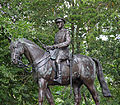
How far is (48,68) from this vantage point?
21.3 feet

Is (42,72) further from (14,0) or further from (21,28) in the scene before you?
(14,0)

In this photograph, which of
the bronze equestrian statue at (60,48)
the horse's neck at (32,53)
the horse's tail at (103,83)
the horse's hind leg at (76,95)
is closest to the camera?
the horse's neck at (32,53)

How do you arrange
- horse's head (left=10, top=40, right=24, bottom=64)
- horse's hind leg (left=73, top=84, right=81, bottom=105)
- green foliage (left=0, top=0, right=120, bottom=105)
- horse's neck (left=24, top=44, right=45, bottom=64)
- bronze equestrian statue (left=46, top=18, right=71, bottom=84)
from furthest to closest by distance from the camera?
green foliage (left=0, top=0, right=120, bottom=105) < horse's hind leg (left=73, top=84, right=81, bottom=105) < bronze equestrian statue (left=46, top=18, right=71, bottom=84) < horse's neck (left=24, top=44, right=45, bottom=64) < horse's head (left=10, top=40, right=24, bottom=64)

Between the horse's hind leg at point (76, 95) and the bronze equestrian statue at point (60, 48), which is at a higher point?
the bronze equestrian statue at point (60, 48)

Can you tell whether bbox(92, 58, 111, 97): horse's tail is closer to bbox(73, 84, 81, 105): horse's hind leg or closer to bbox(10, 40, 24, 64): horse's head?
bbox(73, 84, 81, 105): horse's hind leg

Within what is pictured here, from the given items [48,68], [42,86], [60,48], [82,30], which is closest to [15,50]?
[48,68]

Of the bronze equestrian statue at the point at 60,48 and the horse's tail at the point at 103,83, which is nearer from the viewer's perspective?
the bronze equestrian statue at the point at 60,48

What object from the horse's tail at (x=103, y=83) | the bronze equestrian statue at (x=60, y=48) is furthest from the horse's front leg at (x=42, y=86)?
the horse's tail at (x=103, y=83)

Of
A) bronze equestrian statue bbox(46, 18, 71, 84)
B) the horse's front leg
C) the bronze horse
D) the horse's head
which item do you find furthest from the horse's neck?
the horse's front leg

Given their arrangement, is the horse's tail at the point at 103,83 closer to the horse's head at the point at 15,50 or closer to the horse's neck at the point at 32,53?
the horse's neck at the point at 32,53

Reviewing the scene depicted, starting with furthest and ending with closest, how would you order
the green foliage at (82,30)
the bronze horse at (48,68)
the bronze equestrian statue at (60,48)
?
the green foliage at (82,30), the bronze equestrian statue at (60,48), the bronze horse at (48,68)

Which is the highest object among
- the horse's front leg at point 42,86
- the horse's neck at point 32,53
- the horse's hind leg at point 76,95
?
the horse's neck at point 32,53

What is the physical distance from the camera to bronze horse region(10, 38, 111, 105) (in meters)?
6.21

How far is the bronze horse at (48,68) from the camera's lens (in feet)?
20.4
